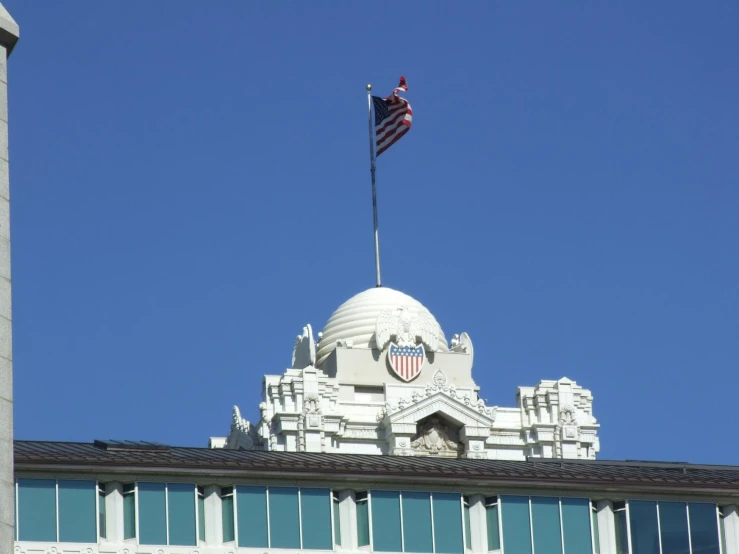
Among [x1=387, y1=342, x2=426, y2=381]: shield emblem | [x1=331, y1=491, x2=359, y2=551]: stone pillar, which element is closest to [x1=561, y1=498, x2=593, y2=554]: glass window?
[x1=331, y1=491, x2=359, y2=551]: stone pillar

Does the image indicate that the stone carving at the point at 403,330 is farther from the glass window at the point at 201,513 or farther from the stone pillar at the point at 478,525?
the glass window at the point at 201,513

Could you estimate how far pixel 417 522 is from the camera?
65438mm

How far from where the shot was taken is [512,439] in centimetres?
12025

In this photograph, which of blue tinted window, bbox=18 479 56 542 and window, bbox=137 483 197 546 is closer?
blue tinted window, bbox=18 479 56 542

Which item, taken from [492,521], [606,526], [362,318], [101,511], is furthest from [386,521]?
[362,318]

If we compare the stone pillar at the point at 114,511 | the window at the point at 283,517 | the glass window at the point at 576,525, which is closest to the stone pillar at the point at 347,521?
the window at the point at 283,517

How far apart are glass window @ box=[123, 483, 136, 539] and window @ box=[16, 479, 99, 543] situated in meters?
0.94

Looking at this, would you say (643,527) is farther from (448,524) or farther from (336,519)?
(336,519)

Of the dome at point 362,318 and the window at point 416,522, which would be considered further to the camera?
the dome at point 362,318

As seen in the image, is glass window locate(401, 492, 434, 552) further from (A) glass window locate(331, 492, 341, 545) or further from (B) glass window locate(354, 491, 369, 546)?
(A) glass window locate(331, 492, 341, 545)

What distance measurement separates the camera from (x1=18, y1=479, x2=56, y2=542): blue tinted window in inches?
2411

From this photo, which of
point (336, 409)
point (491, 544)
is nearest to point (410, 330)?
point (336, 409)

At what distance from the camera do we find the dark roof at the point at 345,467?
63.1m

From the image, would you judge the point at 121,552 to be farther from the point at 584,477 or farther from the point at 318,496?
the point at 584,477
